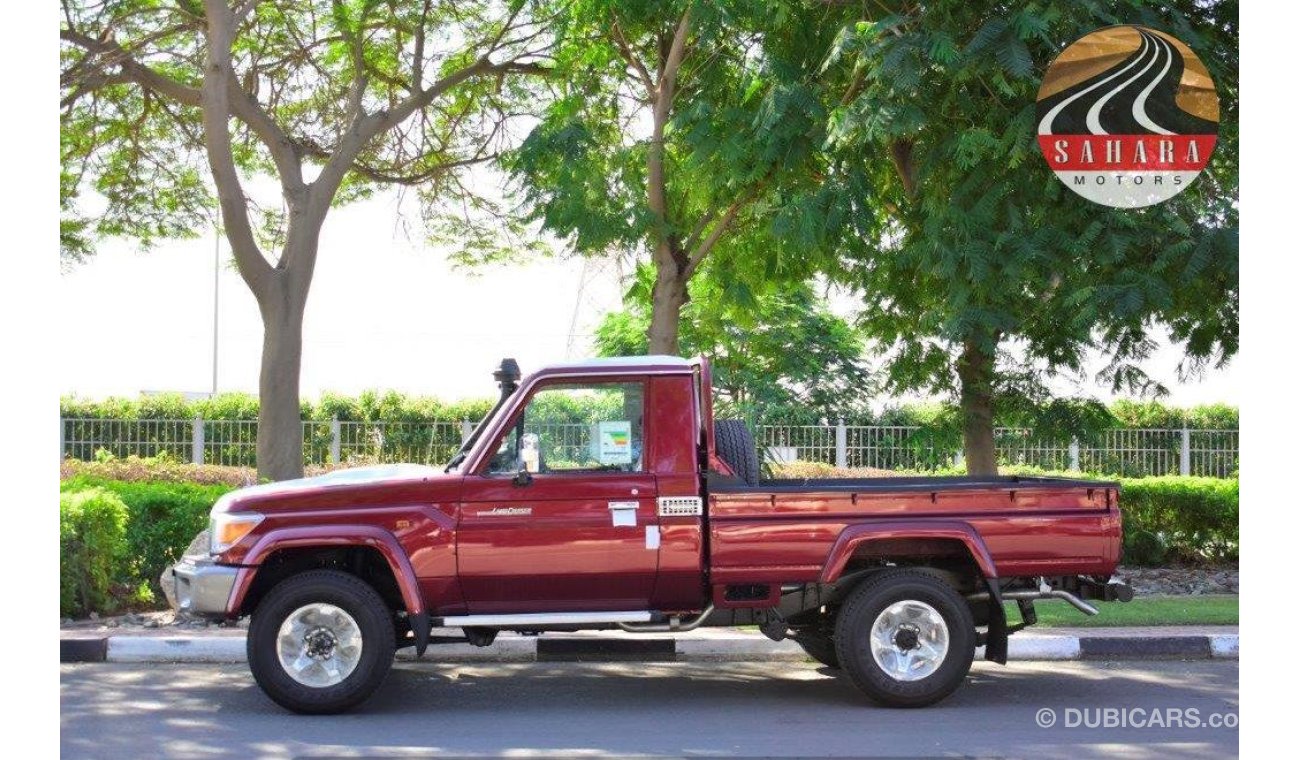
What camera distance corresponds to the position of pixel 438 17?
53.5ft

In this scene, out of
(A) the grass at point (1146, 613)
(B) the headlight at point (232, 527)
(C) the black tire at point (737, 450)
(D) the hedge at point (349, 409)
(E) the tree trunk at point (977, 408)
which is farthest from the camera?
(D) the hedge at point (349, 409)

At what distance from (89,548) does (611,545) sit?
5.61 m

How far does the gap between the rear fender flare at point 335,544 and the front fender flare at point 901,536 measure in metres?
2.44

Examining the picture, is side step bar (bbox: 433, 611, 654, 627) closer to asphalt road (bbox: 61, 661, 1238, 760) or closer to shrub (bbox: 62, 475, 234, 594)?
asphalt road (bbox: 61, 661, 1238, 760)

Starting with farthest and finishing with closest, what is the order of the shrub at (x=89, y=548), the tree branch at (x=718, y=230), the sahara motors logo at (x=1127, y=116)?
1. the tree branch at (x=718, y=230)
2. the sahara motors logo at (x=1127, y=116)
3. the shrub at (x=89, y=548)

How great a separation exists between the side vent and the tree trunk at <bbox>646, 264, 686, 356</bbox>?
5.59 m

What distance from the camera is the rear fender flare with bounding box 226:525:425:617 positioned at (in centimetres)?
769

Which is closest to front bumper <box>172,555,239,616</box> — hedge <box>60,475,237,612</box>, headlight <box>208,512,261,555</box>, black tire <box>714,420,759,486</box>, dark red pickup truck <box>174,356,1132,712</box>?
dark red pickup truck <box>174,356,1132,712</box>

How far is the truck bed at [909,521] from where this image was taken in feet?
25.6

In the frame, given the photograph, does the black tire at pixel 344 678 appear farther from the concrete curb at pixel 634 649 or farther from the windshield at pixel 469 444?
the concrete curb at pixel 634 649

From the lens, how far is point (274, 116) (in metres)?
17.7

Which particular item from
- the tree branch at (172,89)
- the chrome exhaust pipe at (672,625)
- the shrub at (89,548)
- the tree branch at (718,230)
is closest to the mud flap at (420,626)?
the chrome exhaust pipe at (672,625)

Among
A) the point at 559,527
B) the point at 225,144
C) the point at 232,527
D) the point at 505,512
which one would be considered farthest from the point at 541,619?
the point at 225,144

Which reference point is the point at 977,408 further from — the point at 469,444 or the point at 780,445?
the point at 780,445
